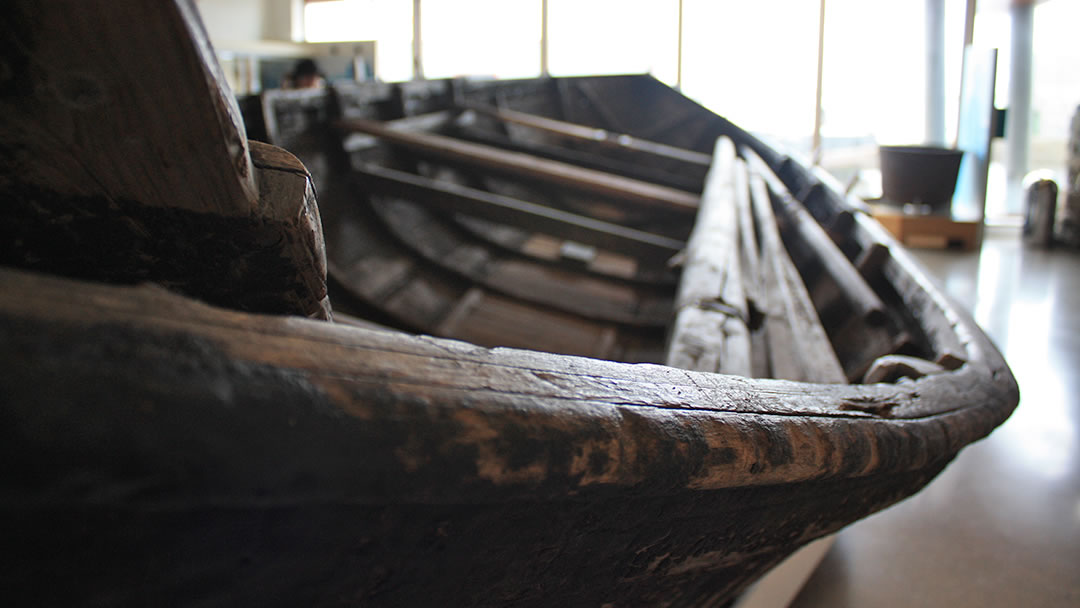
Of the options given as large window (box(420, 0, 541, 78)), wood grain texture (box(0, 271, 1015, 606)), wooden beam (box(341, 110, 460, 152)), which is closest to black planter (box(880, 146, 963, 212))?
wooden beam (box(341, 110, 460, 152))

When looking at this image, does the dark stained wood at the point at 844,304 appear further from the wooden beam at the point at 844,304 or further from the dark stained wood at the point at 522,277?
the dark stained wood at the point at 522,277

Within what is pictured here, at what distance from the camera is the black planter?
20.6ft

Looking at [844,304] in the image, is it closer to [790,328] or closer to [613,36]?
[790,328]

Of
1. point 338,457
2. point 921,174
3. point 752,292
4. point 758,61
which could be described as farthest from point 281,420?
point 758,61

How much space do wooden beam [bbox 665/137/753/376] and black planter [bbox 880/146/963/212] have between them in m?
4.93

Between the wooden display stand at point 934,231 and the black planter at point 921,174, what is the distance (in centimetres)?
18

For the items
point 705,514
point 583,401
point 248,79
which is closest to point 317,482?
point 583,401

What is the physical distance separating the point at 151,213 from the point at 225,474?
33cm

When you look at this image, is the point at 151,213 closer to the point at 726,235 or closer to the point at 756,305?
the point at 756,305

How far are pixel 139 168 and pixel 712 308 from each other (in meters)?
1.18

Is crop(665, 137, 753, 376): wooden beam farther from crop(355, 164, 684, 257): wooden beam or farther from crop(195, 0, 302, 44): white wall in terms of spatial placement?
crop(195, 0, 302, 44): white wall

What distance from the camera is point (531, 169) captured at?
2.80 meters

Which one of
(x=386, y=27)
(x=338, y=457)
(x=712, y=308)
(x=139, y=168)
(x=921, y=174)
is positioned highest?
(x=386, y=27)

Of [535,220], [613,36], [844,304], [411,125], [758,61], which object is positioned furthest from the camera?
[613,36]
